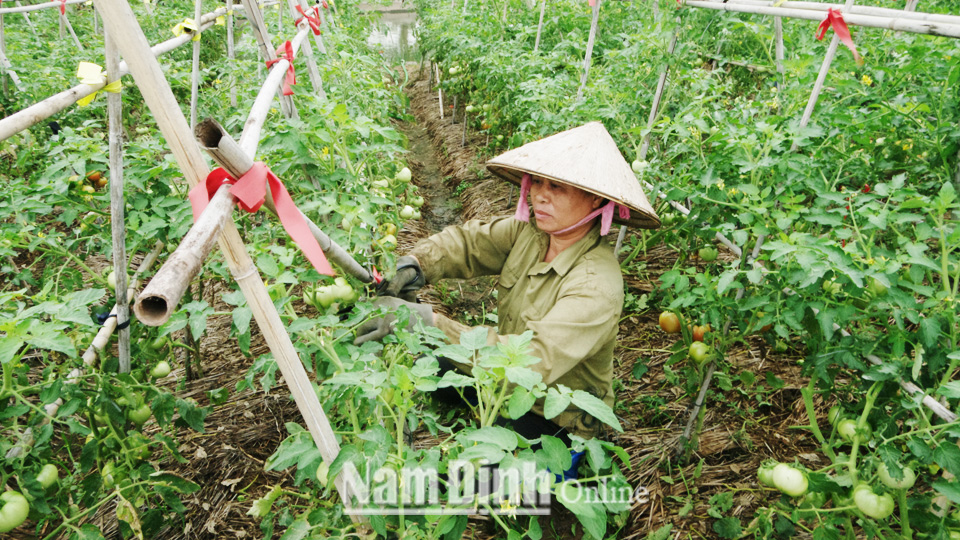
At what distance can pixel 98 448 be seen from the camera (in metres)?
1.48

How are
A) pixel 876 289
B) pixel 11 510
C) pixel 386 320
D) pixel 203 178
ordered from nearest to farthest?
pixel 203 178 < pixel 11 510 < pixel 876 289 < pixel 386 320

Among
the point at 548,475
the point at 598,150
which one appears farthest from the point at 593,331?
the point at 548,475

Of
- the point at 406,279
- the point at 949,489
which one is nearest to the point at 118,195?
the point at 406,279

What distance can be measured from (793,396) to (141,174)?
8.84ft

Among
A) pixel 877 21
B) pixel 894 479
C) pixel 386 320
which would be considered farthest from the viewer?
pixel 386 320

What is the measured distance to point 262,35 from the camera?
170 centimetres

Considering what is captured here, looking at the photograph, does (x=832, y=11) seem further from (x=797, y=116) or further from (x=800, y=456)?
(x=800, y=456)

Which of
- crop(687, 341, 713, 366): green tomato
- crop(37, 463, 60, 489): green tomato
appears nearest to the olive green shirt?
crop(687, 341, 713, 366): green tomato

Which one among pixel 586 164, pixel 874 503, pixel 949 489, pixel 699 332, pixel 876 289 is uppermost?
pixel 586 164

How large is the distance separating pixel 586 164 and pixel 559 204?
171 millimetres

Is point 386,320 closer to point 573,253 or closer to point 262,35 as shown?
point 573,253

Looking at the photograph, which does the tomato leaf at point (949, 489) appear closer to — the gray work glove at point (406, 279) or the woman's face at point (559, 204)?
the woman's face at point (559, 204)

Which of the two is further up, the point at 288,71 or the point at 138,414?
the point at 288,71

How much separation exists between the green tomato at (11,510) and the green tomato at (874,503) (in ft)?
6.36
